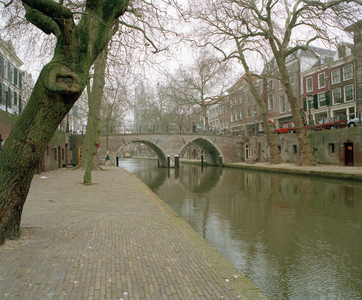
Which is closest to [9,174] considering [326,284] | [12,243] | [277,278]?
[12,243]

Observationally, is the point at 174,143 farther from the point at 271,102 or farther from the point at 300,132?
the point at 300,132

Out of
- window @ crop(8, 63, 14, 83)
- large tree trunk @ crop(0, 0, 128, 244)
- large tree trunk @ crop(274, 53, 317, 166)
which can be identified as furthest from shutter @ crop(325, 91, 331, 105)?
large tree trunk @ crop(0, 0, 128, 244)

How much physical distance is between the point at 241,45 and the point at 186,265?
68.5 feet

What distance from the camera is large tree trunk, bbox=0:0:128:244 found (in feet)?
10.7

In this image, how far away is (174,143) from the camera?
30.6 meters

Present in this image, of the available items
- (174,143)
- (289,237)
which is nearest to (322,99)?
(174,143)

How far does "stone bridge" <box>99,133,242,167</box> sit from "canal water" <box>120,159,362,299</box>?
19548 millimetres

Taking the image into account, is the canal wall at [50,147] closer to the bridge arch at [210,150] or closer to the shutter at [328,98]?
the bridge arch at [210,150]

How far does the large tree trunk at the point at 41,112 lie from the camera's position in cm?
326

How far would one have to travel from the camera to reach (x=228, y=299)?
240 cm

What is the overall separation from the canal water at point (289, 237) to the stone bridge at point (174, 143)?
19.5 meters

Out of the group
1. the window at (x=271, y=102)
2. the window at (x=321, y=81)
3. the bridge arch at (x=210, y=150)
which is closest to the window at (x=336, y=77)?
the window at (x=321, y=81)

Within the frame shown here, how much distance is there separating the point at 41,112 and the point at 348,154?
62.8 feet

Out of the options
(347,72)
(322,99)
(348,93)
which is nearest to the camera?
(347,72)
